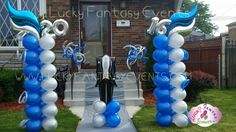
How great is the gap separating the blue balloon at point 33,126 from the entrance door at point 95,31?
6006mm

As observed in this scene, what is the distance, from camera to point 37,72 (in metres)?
6.25

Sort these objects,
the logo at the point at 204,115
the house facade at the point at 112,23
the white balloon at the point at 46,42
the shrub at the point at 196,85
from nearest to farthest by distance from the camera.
Result: the logo at the point at 204,115
the white balloon at the point at 46,42
the shrub at the point at 196,85
the house facade at the point at 112,23

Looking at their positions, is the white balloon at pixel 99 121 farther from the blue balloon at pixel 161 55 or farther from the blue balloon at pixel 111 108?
the blue balloon at pixel 161 55

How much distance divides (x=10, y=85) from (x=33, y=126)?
11.0 feet

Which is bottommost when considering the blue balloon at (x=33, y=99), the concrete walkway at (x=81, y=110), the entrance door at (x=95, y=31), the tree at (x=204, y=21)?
the concrete walkway at (x=81, y=110)

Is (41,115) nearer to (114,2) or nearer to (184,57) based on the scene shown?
(184,57)

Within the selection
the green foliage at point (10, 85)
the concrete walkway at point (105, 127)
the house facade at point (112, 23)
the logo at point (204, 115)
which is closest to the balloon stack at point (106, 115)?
the concrete walkway at point (105, 127)

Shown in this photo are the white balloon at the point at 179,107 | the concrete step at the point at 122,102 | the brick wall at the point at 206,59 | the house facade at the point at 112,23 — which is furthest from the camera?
the brick wall at the point at 206,59

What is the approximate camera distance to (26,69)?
6219 millimetres

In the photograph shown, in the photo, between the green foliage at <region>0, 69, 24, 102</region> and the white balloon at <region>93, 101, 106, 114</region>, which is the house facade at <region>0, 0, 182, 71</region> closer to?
the green foliage at <region>0, 69, 24, 102</region>

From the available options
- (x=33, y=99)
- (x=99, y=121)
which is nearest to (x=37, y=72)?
(x=33, y=99)

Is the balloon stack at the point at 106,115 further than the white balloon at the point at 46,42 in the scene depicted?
Yes

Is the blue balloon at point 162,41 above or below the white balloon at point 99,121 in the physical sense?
above

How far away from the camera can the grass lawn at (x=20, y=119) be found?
6.57 meters
